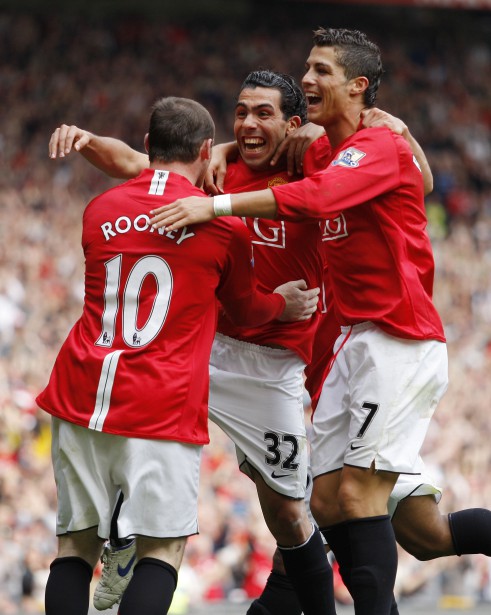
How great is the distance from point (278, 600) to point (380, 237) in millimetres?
1851

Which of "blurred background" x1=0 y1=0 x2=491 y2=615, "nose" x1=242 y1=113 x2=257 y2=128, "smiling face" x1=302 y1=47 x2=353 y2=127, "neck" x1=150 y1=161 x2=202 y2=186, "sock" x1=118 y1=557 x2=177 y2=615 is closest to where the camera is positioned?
"sock" x1=118 y1=557 x2=177 y2=615

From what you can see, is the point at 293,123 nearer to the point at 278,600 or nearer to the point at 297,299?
the point at 297,299

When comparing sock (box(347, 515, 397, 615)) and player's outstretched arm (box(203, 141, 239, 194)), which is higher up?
player's outstretched arm (box(203, 141, 239, 194))

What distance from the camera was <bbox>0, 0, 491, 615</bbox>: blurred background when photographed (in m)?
10.6

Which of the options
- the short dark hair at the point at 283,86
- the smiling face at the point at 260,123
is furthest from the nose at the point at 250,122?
the short dark hair at the point at 283,86

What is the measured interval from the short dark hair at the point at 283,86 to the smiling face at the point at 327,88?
1.59 ft

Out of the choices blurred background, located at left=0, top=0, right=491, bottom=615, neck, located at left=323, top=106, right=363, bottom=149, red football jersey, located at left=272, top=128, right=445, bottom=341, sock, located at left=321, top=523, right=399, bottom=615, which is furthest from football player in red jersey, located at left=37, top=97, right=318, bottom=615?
blurred background, located at left=0, top=0, right=491, bottom=615

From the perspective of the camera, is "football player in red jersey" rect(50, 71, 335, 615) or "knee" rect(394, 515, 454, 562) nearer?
"knee" rect(394, 515, 454, 562)

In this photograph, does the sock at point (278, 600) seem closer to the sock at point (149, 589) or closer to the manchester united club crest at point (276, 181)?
the sock at point (149, 589)

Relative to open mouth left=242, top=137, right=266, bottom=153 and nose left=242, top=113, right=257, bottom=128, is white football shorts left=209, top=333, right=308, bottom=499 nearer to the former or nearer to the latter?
open mouth left=242, top=137, right=266, bottom=153

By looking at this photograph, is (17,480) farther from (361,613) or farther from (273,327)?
(361,613)

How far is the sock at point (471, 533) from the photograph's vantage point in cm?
538

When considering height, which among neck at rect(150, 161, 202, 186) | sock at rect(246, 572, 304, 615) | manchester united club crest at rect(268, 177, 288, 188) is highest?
neck at rect(150, 161, 202, 186)

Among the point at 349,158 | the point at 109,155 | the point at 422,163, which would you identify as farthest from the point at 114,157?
the point at 422,163
